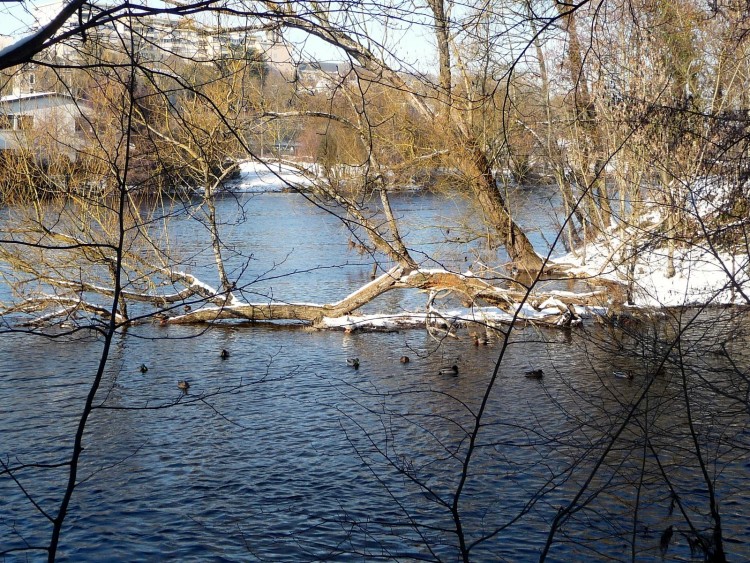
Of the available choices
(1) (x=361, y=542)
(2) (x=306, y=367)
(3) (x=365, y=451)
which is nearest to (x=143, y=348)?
(2) (x=306, y=367)

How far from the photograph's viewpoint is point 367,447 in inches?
368

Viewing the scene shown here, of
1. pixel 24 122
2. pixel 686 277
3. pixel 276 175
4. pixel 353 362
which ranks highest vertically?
pixel 24 122

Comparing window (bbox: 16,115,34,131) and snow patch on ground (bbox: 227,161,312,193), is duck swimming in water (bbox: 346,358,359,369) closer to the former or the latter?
snow patch on ground (bbox: 227,161,312,193)

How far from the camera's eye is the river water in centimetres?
689

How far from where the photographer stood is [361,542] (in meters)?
7.34

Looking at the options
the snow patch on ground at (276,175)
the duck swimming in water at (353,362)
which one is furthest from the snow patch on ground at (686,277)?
the duck swimming in water at (353,362)

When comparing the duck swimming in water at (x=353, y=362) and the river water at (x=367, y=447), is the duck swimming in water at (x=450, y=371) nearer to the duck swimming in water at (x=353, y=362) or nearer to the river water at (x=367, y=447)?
the river water at (x=367, y=447)

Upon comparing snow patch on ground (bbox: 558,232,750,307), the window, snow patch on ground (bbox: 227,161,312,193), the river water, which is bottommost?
the river water

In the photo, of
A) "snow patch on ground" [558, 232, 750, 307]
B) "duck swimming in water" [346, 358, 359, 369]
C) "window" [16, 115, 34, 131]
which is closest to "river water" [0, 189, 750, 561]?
"duck swimming in water" [346, 358, 359, 369]

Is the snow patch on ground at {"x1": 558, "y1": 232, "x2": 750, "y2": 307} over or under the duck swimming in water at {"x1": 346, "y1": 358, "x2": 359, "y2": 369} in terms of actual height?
over

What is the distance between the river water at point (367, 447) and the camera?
271 inches

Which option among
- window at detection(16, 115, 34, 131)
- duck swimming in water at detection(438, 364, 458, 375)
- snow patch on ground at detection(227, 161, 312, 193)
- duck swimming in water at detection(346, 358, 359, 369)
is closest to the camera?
snow patch on ground at detection(227, 161, 312, 193)

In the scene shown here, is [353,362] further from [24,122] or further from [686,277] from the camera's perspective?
[24,122]

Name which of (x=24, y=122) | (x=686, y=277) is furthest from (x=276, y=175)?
(x=24, y=122)
